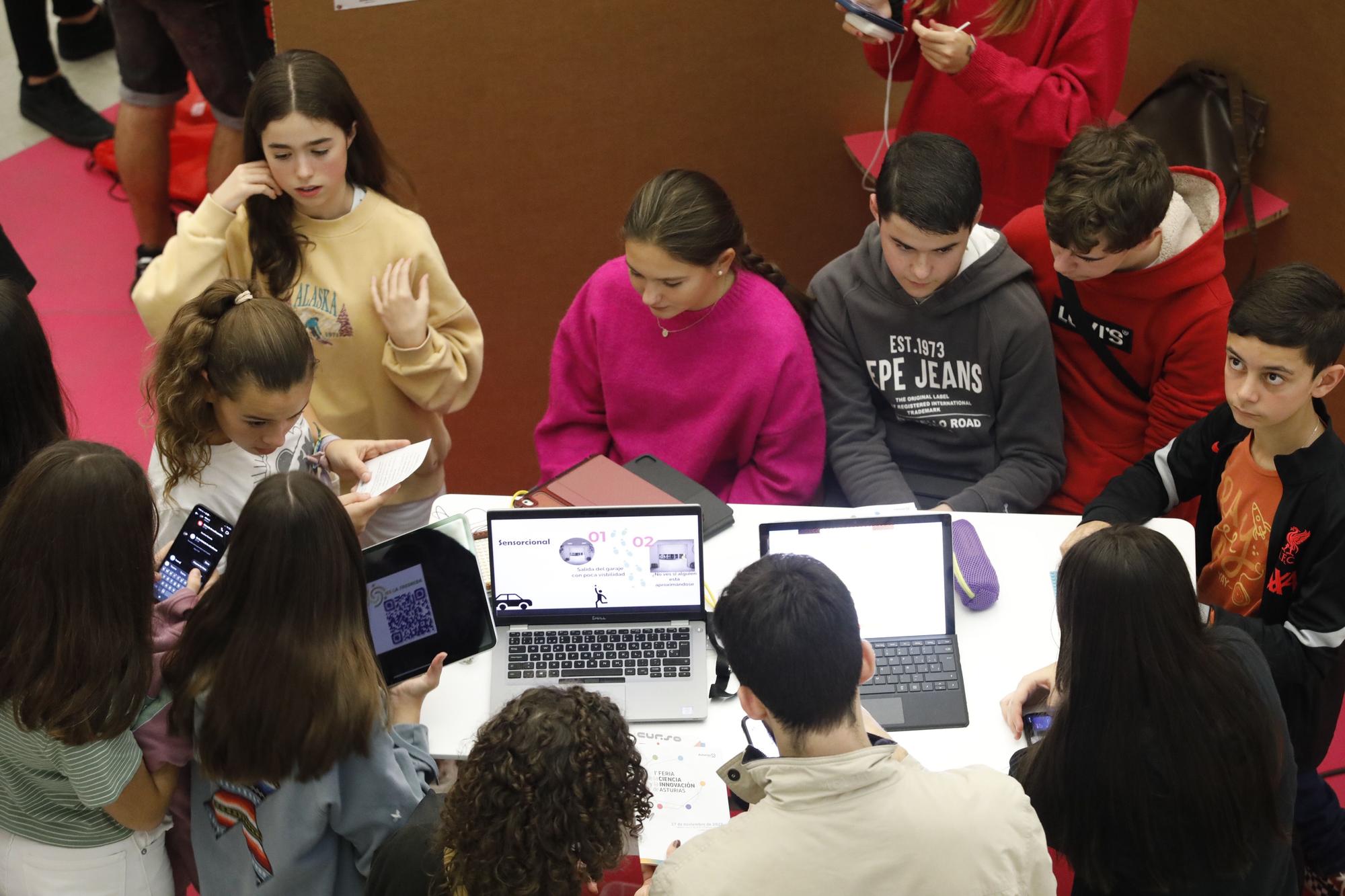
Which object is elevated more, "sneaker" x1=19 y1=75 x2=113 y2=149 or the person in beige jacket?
the person in beige jacket

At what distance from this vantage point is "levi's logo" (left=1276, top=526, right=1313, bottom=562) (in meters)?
2.20

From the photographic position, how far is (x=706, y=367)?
2711 millimetres

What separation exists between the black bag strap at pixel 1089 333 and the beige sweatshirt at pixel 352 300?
1280 mm

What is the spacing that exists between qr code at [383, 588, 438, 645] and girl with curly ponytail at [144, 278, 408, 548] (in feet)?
0.75

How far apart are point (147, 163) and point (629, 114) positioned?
5.68 ft

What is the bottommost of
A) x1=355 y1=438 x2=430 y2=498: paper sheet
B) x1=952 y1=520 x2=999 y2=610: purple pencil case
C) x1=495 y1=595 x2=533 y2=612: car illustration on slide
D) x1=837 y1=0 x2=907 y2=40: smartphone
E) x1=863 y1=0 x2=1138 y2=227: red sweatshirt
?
x1=495 y1=595 x2=533 y2=612: car illustration on slide

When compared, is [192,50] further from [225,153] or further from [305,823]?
[305,823]

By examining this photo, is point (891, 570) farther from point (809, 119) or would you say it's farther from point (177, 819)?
point (809, 119)

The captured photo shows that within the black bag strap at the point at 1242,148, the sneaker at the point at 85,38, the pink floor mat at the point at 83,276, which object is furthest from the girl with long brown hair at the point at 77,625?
the sneaker at the point at 85,38

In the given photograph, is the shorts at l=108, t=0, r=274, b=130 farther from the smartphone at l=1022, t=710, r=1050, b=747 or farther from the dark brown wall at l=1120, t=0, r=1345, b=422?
the smartphone at l=1022, t=710, r=1050, b=747

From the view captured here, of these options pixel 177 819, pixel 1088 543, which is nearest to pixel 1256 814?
pixel 1088 543

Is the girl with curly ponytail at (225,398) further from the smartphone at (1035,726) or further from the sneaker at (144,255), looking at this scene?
the sneaker at (144,255)

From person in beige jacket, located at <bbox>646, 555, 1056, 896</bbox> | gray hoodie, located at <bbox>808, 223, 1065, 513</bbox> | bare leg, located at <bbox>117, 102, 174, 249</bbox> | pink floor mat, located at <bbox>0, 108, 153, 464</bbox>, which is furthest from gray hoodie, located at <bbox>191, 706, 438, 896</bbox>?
bare leg, located at <bbox>117, 102, 174, 249</bbox>

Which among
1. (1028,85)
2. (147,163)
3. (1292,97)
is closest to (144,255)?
(147,163)
